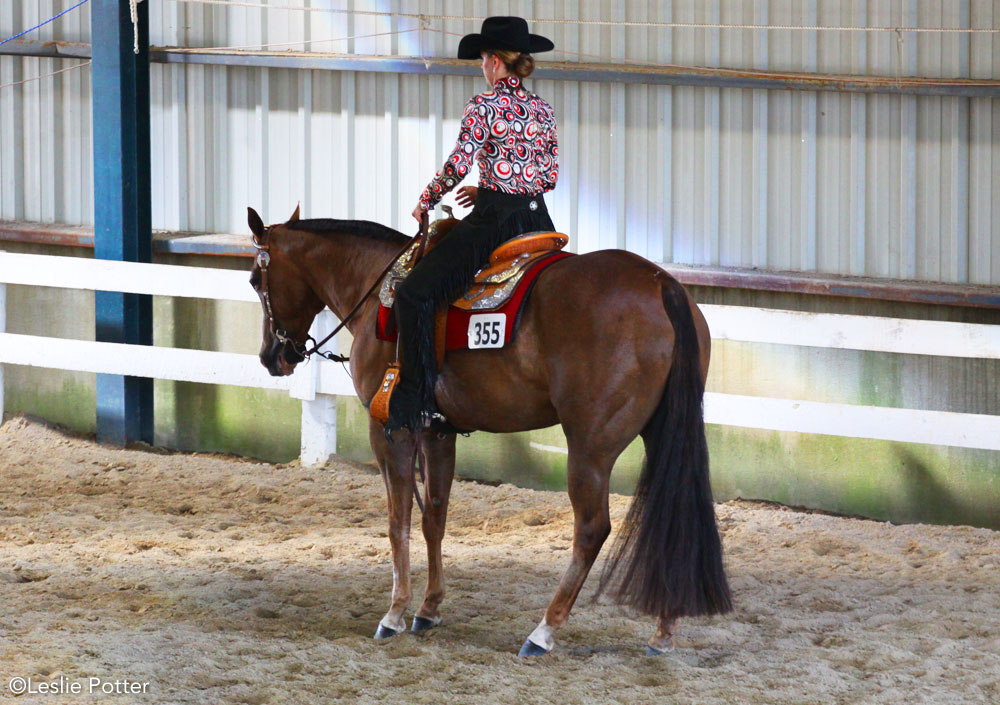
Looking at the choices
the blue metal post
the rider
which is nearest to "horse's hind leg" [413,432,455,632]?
the rider

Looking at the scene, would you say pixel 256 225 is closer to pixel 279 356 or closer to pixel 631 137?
pixel 279 356

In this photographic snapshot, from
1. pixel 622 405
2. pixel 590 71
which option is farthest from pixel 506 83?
pixel 590 71

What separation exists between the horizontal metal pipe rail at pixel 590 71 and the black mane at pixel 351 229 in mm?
2835

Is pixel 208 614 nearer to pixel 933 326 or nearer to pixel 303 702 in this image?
pixel 303 702

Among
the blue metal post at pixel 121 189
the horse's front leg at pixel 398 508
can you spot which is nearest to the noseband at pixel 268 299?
the horse's front leg at pixel 398 508

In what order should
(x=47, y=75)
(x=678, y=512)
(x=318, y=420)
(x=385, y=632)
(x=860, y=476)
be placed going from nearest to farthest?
(x=678, y=512) → (x=385, y=632) → (x=860, y=476) → (x=318, y=420) → (x=47, y=75)

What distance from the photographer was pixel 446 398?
4.61m

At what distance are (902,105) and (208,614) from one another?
4.68m

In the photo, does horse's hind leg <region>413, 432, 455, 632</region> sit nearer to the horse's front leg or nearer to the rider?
the horse's front leg

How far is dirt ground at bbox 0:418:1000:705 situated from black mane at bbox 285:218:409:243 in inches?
60.0

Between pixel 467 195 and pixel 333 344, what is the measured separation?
10.3 feet

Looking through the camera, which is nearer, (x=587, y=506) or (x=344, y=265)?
(x=587, y=506)

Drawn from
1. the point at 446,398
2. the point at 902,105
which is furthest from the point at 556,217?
the point at 446,398

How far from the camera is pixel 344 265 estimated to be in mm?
5031
